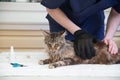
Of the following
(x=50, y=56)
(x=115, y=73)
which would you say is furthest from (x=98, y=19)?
(x=115, y=73)

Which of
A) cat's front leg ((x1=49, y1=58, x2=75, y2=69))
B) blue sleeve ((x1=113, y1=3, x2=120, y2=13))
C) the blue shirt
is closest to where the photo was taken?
cat's front leg ((x1=49, y1=58, x2=75, y2=69))

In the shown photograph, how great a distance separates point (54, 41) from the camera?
1.16m

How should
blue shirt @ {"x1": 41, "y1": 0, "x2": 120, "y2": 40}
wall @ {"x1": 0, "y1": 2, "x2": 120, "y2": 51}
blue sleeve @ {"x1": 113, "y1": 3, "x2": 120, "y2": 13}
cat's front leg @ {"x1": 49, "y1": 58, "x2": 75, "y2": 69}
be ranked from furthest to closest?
wall @ {"x1": 0, "y1": 2, "x2": 120, "y2": 51}
blue sleeve @ {"x1": 113, "y1": 3, "x2": 120, "y2": 13}
blue shirt @ {"x1": 41, "y1": 0, "x2": 120, "y2": 40}
cat's front leg @ {"x1": 49, "y1": 58, "x2": 75, "y2": 69}

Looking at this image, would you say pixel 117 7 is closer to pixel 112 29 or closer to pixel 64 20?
pixel 112 29

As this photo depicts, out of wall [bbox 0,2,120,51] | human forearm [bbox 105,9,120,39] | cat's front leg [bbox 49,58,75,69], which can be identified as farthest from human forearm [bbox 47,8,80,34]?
wall [bbox 0,2,120,51]

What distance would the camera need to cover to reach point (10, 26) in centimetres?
175

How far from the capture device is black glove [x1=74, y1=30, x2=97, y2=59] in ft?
3.62

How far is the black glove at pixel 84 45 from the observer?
1.10 meters

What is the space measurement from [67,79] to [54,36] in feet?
0.94

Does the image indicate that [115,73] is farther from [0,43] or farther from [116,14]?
[0,43]

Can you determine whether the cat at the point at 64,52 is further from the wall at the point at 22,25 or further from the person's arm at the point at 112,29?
the wall at the point at 22,25

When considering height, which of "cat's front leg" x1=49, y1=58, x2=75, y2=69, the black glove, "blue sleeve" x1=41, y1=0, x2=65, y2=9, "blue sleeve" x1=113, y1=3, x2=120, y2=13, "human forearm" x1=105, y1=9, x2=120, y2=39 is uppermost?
"blue sleeve" x1=41, y1=0, x2=65, y2=9

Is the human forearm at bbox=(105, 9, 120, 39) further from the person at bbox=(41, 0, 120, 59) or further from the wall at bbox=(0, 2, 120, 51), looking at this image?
the wall at bbox=(0, 2, 120, 51)

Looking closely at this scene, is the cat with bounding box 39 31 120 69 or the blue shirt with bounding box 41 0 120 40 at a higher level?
the blue shirt with bounding box 41 0 120 40
